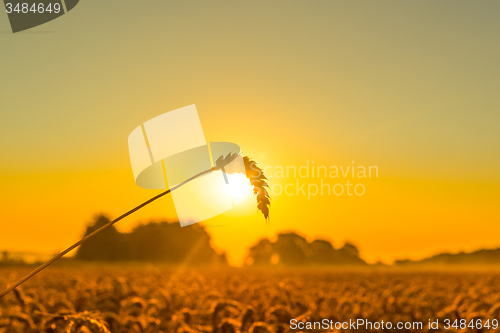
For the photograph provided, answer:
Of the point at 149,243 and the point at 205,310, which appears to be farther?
the point at 149,243

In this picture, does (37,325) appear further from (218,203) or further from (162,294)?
(162,294)

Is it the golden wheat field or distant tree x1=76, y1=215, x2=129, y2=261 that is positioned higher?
distant tree x1=76, y1=215, x2=129, y2=261

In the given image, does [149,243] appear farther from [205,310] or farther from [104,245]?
[205,310]

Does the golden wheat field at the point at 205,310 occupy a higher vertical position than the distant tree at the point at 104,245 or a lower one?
lower

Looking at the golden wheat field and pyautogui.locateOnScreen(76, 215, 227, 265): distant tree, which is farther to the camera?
pyautogui.locateOnScreen(76, 215, 227, 265): distant tree

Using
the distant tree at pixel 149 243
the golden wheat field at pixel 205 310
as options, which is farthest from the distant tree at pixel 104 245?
the golden wheat field at pixel 205 310

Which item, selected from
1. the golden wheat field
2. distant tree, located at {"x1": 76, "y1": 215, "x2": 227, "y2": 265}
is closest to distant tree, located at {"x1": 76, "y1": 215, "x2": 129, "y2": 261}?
distant tree, located at {"x1": 76, "y1": 215, "x2": 227, "y2": 265}

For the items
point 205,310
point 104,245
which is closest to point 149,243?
point 104,245

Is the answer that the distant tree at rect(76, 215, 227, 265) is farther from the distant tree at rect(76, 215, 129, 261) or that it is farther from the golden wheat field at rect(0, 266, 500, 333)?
the golden wheat field at rect(0, 266, 500, 333)

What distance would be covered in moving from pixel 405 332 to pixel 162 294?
294 inches

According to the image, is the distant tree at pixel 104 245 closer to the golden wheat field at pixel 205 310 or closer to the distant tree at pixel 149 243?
the distant tree at pixel 149 243

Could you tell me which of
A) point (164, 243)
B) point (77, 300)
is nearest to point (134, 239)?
point (164, 243)

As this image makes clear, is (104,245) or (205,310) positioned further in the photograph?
(104,245)

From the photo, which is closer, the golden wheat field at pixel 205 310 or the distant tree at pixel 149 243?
the golden wheat field at pixel 205 310
